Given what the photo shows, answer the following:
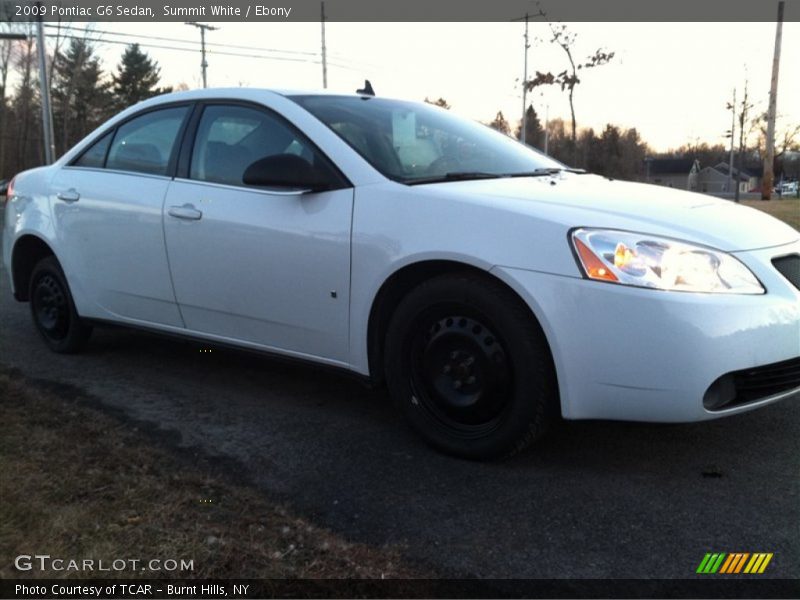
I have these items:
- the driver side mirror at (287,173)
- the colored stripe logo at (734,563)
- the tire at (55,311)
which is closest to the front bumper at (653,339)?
the colored stripe logo at (734,563)

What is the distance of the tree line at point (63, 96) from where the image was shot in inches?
2047

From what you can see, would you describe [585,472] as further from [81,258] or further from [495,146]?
[81,258]

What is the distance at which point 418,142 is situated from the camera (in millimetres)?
3881

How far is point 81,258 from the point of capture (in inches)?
183

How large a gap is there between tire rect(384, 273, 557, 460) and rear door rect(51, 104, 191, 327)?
1.60 metres

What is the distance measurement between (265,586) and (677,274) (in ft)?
5.89

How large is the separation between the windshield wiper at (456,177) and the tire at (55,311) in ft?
8.78

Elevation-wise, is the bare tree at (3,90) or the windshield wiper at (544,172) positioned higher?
the bare tree at (3,90)

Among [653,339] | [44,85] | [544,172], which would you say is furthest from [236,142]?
[44,85]

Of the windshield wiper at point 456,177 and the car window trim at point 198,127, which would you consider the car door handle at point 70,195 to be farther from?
the windshield wiper at point 456,177

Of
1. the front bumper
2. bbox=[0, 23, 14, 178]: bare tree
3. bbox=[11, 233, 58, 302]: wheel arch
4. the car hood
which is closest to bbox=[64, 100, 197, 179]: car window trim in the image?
bbox=[11, 233, 58, 302]: wheel arch

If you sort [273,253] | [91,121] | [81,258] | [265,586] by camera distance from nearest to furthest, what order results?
[265,586], [273,253], [81,258], [91,121]

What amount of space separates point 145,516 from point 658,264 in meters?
2.04

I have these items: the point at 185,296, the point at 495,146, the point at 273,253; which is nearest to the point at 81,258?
the point at 185,296
